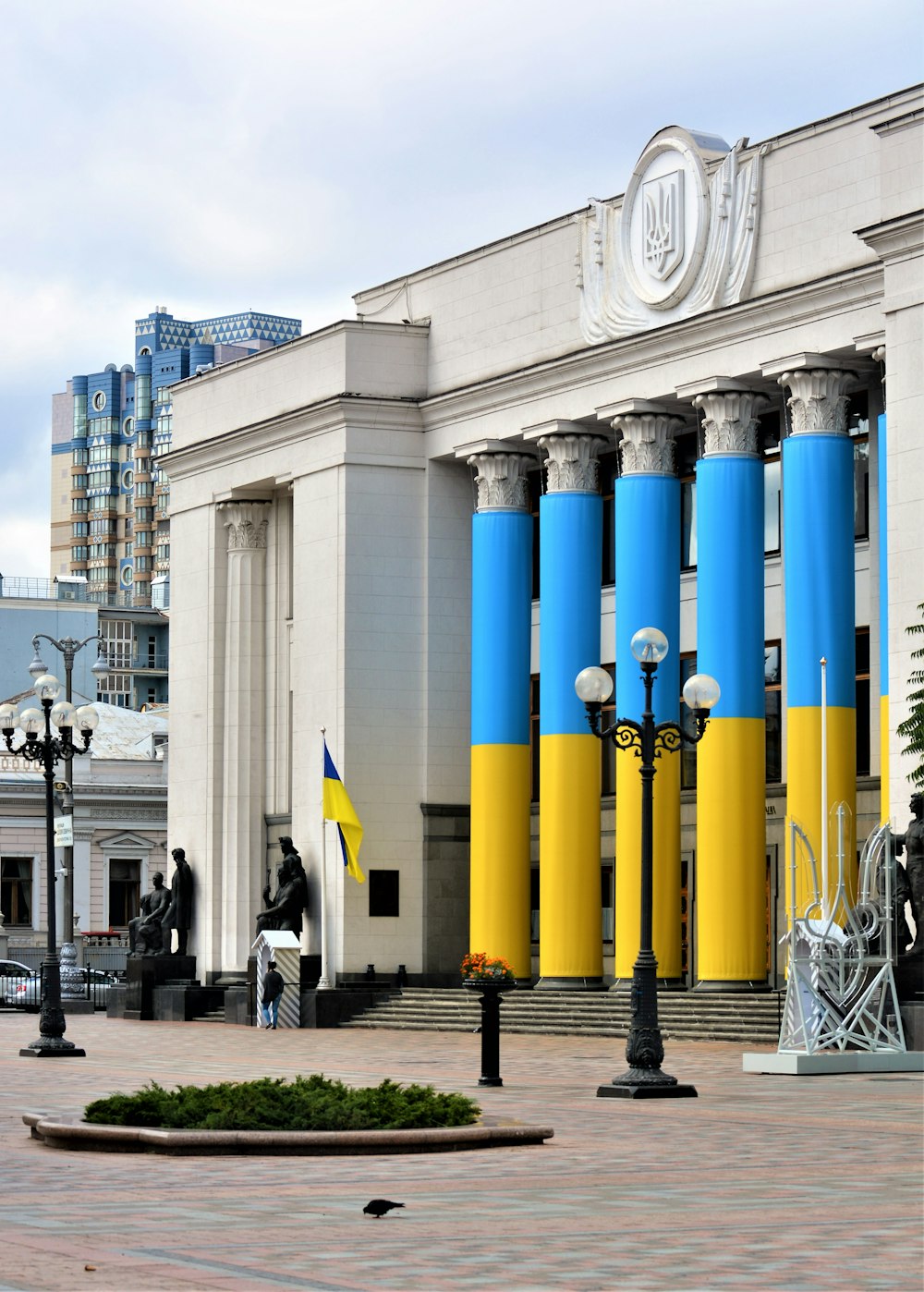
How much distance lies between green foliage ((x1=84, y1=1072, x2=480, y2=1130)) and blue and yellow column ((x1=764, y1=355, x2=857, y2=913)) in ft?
72.4

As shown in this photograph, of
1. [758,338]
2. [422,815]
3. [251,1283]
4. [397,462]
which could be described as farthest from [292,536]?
[251,1283]

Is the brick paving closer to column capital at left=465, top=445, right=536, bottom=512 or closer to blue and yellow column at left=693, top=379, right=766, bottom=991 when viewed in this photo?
blue and yellow column at left=693, top=379, right=766, bottom=991

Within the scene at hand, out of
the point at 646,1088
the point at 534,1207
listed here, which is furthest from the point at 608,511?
the point at 534,1207

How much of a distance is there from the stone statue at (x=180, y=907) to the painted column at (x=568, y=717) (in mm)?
11110

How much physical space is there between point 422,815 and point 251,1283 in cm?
4093

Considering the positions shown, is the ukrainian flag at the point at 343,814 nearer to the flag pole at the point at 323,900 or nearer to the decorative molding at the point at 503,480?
the flag pole at the point at 323,900

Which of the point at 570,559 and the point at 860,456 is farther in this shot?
the point at 570,559

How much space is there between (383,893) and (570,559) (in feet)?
27.7

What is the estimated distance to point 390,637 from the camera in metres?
52.4

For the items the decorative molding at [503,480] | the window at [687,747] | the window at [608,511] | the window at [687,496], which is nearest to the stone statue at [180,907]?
the decorative molding at [503,480]

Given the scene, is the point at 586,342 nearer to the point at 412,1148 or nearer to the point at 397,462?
the point at 397,462

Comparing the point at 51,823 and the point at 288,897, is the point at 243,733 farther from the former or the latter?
the point at 51,823

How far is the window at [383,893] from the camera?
51594 millimetres

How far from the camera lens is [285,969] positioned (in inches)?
1961
